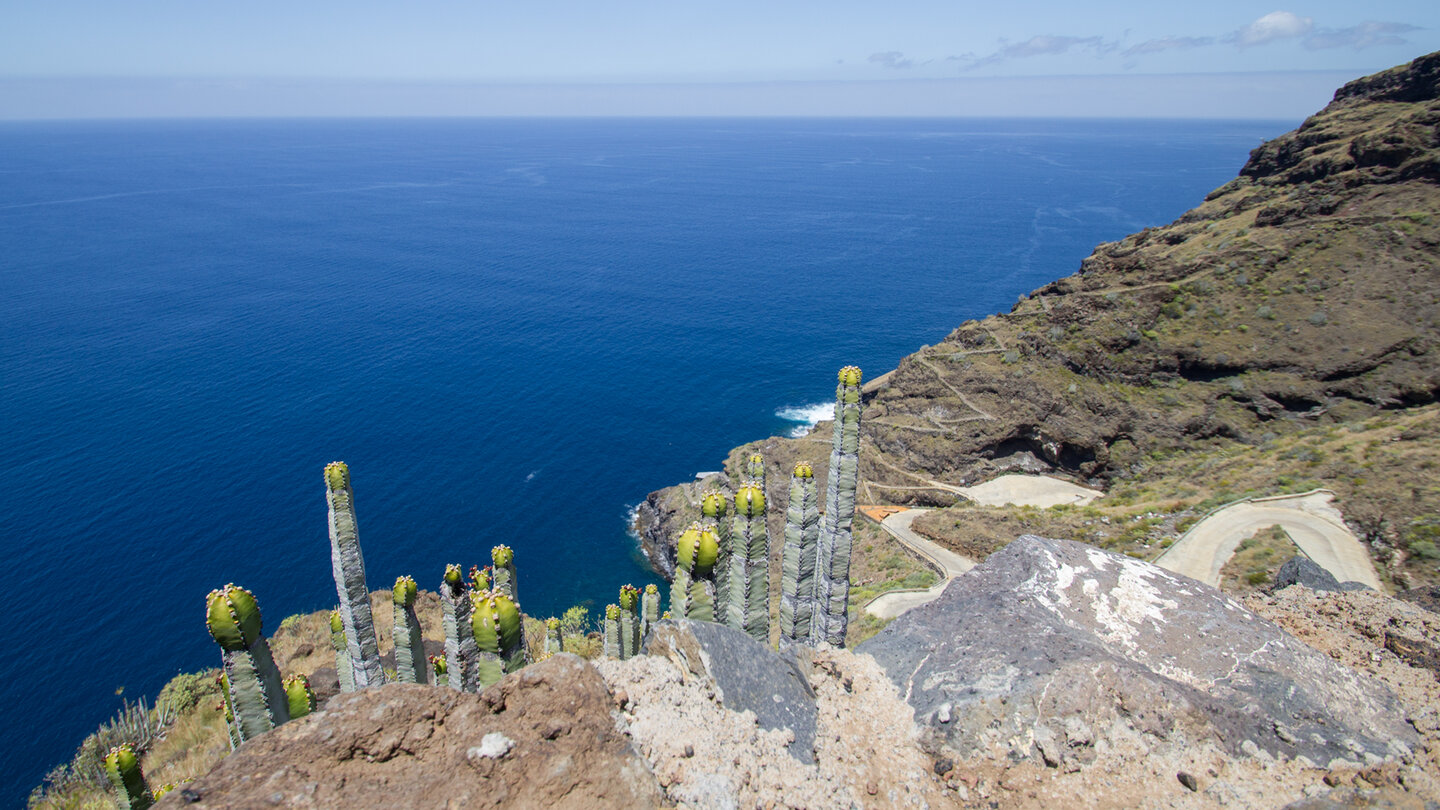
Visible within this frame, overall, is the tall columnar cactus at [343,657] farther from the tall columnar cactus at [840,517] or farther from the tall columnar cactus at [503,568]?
the tall columnar cactus at [840,517]

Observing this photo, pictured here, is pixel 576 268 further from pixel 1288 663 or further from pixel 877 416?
pixel 1288 663

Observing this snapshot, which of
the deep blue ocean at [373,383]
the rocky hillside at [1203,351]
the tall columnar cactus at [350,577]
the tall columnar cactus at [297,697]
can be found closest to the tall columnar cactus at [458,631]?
the tall columnar cactus at [297,697]

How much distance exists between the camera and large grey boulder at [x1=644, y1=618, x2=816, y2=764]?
34.8ft

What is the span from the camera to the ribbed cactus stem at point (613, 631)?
2287 centimetres

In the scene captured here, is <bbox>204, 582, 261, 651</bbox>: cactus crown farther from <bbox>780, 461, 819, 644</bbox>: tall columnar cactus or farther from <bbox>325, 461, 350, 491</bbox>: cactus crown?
<bbox>780, 461, 819, 644</bbox>: tall columnar cactus

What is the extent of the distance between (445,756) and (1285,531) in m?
31.2

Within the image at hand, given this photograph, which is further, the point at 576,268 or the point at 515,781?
the point at 576,268

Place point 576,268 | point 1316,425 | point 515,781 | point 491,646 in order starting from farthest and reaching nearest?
point 576,268
point 1316,425
point 491,646
point 515,781

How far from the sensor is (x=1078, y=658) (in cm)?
1251

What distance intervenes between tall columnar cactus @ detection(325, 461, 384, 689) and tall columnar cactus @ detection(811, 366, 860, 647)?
12.4m

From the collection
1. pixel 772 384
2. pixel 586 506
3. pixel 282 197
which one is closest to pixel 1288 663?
pixel 586 506

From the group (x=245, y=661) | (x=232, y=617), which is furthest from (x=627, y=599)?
(x=232, y=617)

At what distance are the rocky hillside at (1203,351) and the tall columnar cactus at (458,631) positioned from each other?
32.7m

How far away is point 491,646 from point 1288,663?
583 inches
